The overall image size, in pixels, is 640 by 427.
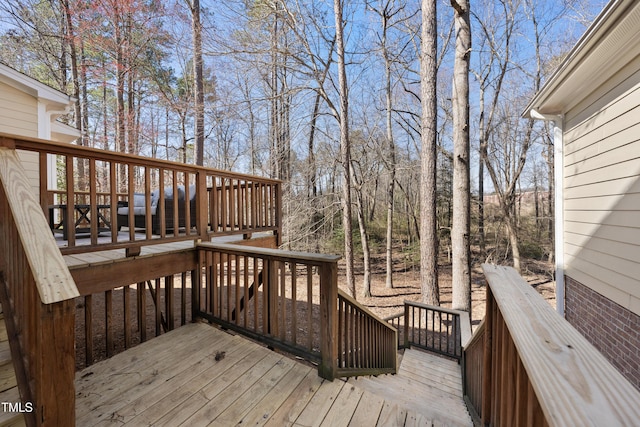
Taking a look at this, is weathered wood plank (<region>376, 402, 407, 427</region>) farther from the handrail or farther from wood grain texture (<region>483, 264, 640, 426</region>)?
wood grain texture (<region>483, 264, 640, 426</region>)

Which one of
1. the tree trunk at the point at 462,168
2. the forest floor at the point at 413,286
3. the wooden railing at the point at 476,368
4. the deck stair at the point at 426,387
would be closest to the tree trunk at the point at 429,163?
the tree trunk at the point at 462,168

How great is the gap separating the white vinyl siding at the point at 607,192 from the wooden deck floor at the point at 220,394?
236 centimetres

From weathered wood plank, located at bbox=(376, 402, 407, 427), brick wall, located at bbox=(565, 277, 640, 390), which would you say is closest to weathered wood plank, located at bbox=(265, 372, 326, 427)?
weathered wood plank, located at bbox=(376, 402, 407, 427)

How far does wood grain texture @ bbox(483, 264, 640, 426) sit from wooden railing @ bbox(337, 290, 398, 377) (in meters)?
1.85

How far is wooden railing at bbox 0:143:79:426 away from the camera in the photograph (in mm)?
1245

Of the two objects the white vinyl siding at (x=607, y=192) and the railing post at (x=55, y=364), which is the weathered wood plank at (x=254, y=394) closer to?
the railing post at (x=55, y=364)

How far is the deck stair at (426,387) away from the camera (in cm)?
219

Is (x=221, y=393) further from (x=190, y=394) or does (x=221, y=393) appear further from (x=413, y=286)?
(x=413, y=286)

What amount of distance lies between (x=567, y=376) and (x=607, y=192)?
3.69m

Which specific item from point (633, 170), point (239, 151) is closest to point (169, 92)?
point (239, 151)

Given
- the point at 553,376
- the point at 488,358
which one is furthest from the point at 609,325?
the point at 553,376

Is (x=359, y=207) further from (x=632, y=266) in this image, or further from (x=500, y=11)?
(x=500, y=11)

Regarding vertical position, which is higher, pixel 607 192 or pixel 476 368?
pixel 607 192

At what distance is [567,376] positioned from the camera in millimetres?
574
